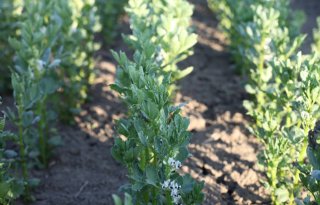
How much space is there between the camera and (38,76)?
3.96 meters

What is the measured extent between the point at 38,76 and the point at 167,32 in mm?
1023

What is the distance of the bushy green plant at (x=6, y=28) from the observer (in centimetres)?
517

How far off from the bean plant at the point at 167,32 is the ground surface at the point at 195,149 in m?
0.73

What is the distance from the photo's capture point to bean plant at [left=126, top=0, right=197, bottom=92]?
3.84 m

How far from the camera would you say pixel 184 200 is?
2.87m

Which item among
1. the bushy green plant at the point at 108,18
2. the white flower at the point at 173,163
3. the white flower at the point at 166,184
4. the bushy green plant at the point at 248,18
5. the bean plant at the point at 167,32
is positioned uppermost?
the bushy green plant at the point at 108,18

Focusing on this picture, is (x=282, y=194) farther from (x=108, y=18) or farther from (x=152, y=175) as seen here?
(x=108, y=18)

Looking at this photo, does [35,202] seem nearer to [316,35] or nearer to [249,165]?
[249,165]

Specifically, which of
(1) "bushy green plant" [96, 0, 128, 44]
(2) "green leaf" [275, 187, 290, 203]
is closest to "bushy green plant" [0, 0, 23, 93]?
(1) "bushy green plant" [96, 0, 128, 44]

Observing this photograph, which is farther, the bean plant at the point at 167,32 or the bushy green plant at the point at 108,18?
the bushy green plant at the point at 108,18

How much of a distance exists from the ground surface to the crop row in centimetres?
17

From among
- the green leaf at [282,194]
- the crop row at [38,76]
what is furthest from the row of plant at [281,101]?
the crop row at [38,76]

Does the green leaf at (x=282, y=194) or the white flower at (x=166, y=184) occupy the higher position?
the green leaf at (x=282, y=194)

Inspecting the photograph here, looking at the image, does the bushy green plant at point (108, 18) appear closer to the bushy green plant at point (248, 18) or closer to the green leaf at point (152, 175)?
the bushy green plant at point (248, 18)
